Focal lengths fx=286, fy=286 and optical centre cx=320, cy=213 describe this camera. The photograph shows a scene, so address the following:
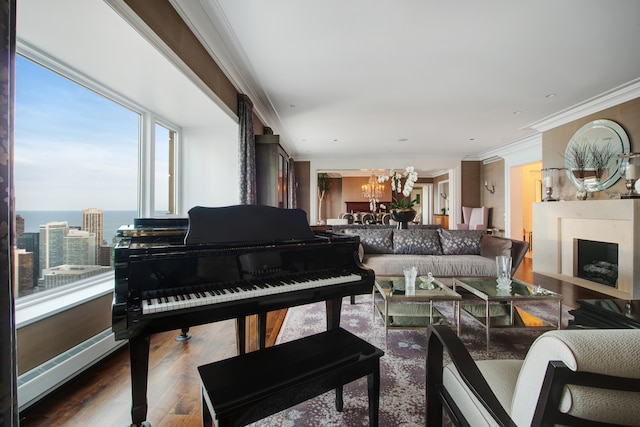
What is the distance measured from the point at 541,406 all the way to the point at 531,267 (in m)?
6.32

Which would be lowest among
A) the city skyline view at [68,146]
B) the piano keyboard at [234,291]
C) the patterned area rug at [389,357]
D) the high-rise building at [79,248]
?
the patterned area rug at [389,357]

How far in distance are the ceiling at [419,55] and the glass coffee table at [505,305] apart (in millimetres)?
2251

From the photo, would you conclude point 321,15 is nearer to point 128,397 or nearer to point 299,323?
point 299,323

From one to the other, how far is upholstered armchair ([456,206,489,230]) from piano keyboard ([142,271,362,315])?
7.26 metres

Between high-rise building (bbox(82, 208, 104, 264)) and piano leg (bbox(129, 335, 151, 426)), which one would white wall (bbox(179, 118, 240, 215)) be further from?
piano leg (bbox(129, 335, 151, 426))

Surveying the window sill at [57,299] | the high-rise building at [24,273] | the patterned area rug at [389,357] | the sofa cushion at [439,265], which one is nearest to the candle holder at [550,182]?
the sofa cushion at [439,265]

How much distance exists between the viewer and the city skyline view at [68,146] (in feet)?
6.04

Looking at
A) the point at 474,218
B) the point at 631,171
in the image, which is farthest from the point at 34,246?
the point at 474,218

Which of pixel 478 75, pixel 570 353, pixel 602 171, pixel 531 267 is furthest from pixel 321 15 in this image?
pixel 531 267

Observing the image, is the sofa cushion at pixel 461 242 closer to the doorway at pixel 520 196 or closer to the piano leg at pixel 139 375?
the doorway at pixel 520 196

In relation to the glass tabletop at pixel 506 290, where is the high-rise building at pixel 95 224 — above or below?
above

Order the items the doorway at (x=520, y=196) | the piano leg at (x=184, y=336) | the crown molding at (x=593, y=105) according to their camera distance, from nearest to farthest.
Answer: the piano leg at (x=184, y=336) < the crown molding at (x=593, y=105) < the doorway at (x=520, y=196)

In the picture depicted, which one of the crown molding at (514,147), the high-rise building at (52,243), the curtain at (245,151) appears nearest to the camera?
the high-rise building at (52,243)

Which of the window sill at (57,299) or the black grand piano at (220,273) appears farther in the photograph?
the window sill at (57,299)
